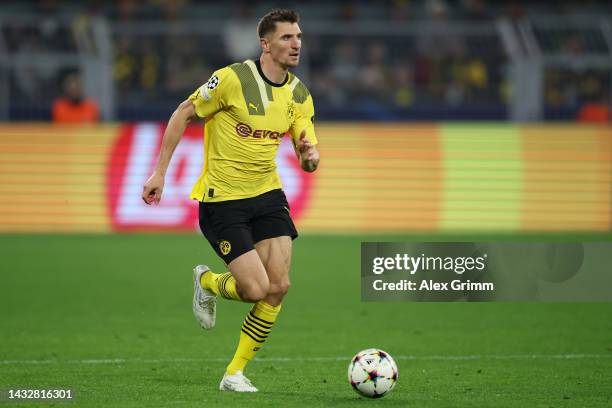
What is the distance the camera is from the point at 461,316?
443 inches

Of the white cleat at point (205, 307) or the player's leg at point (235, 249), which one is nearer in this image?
the player's leg at point (235, 249)

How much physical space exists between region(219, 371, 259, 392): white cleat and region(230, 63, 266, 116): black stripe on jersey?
1707 mm

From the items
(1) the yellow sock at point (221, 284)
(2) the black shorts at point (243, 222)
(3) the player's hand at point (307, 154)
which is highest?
(3) the player's hand at point (307, 154)

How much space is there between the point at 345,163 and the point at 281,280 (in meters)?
10.5

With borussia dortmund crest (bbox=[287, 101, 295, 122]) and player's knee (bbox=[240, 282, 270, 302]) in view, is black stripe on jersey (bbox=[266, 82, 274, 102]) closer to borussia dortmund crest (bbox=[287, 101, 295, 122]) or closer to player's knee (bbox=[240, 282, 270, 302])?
borussia dortmund crest (bbox=[287, 101, 295, 122])

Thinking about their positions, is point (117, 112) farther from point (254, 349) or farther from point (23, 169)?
point (254, 349)

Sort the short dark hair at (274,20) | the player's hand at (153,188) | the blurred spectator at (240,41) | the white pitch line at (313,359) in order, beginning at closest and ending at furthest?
the player's hand at (153,188) < the short dark hair at (274,20) < the white pitch line at (313,359) < the blurred spectator at (240,41)

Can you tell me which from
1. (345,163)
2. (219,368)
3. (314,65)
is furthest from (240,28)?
(219,368)

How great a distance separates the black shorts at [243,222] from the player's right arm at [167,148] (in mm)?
442

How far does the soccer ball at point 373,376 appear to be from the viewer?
274 inches

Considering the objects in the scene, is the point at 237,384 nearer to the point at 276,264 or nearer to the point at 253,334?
the point at 253,334

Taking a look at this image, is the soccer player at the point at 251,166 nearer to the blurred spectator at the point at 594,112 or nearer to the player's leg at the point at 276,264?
the player's leg at the point at 276,264

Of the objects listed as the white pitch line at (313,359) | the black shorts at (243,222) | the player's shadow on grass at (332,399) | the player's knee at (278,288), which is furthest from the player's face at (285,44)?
the white pitch line at (313,359)

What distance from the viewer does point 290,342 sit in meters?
9.55
